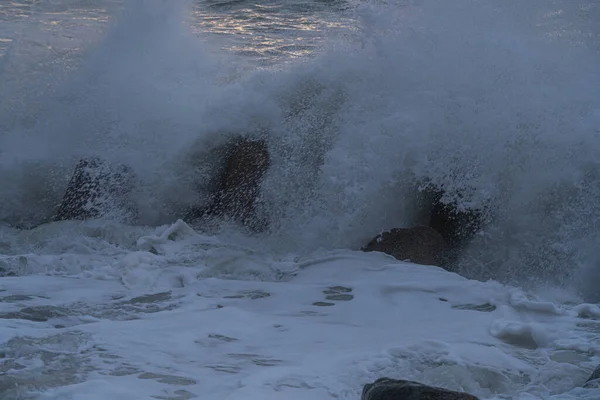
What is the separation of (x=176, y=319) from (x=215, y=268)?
1084 millimetres

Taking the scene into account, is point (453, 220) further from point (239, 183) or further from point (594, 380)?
point (594, 380)

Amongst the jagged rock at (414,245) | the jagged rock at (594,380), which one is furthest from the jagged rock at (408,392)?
the jagged rock at (414,245)

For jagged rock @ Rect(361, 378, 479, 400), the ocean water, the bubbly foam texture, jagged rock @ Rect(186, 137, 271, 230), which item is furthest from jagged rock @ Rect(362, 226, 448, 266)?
jagged rock @ Rect(361, 378, 479, 400)

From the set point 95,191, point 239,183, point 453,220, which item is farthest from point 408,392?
point 95,191

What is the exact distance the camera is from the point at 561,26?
30.0 feet

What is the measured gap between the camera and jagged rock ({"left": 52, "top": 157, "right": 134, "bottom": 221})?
22.4ft

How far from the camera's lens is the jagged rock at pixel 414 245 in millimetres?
5793

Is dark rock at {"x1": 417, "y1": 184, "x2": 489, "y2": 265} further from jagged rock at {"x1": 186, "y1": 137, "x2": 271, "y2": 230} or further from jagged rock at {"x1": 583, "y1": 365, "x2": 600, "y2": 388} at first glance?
jagged rock at {"x1": 583, "y1": 365, "x2": 600, "y2": 388}

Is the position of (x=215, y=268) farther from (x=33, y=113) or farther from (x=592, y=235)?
(x=33, y=113)

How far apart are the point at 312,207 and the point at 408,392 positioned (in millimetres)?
3711

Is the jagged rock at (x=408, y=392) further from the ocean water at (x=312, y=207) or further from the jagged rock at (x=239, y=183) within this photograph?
the jagged rock at (x=239, y=183)

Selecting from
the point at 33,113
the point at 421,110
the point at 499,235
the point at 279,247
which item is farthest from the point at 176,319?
the point at 33,113

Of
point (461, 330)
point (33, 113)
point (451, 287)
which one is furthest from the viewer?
point (33, 113)

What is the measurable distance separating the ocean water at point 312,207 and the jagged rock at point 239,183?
159 millimetres
